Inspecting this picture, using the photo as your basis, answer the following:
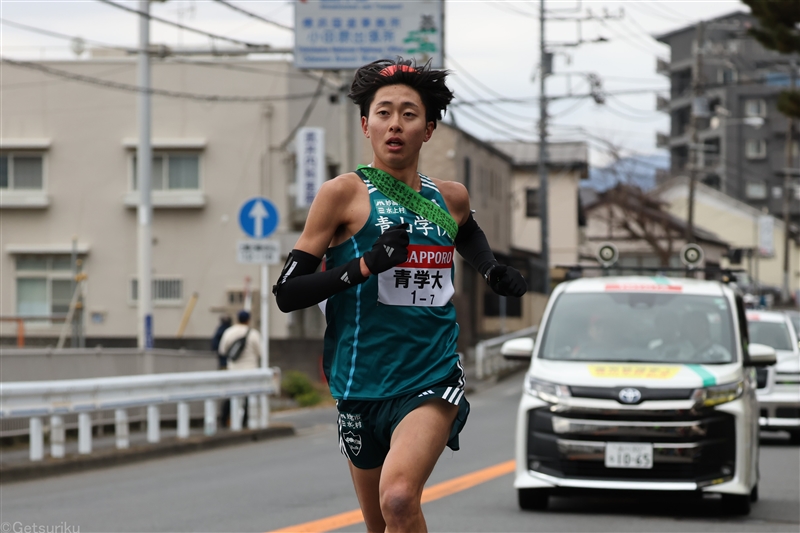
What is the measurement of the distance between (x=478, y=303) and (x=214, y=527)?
38319 mm

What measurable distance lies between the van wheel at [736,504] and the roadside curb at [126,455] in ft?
21.7

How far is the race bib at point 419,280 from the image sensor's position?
396cm

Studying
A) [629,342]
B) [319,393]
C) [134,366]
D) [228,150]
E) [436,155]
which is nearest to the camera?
[629,342]

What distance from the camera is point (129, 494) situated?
10.2m

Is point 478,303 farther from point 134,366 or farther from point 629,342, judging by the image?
point 629,342

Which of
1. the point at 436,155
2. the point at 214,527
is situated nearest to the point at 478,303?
the point at 436,155

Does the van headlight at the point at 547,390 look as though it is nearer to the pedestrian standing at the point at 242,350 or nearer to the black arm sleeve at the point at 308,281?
the black arm sleeve at the point at 308,281

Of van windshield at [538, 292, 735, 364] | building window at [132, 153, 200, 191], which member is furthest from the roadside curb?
building window at [132, 153, 200, 191]

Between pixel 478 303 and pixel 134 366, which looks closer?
pixel 134 366

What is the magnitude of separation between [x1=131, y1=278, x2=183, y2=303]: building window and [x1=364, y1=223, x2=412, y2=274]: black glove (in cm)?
2809

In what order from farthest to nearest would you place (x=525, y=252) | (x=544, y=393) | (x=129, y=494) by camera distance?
(x=525, y=252) < (x=129, y=494) < (x=544, y=393)

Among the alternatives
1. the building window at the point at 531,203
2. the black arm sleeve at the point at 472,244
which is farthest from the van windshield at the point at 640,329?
the building window at the point at 531,203

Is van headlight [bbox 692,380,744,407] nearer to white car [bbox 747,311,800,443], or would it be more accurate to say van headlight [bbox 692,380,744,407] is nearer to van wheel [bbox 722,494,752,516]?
van wheel [bbox 722,494,752,516]

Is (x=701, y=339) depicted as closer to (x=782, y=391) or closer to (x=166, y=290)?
(x=782, y=391)
